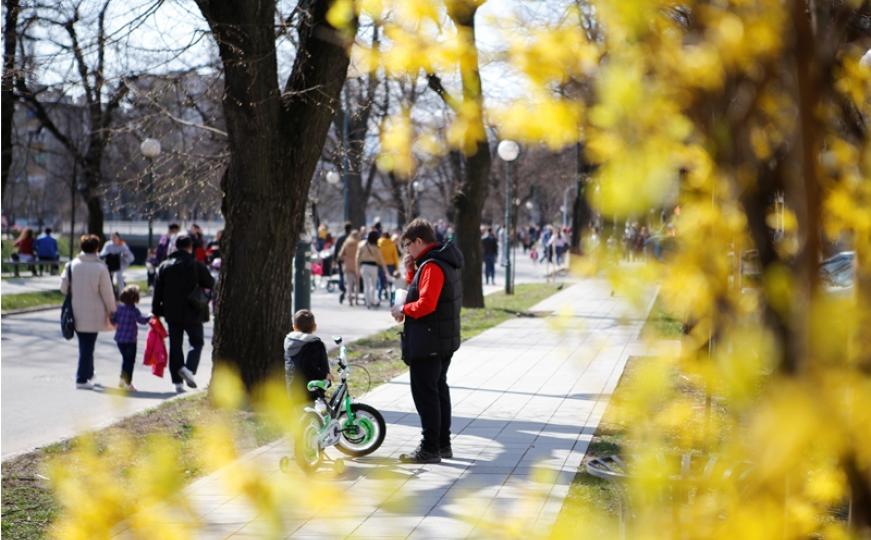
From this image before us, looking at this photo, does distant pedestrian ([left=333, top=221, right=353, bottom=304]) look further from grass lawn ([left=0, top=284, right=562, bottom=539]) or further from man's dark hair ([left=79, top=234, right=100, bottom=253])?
man's dark hair ([left=79, top=234, right=100, bottom=253])

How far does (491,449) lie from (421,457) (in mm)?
863

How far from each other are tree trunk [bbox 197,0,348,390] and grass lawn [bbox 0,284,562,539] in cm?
79

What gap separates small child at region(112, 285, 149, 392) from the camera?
44.7ft

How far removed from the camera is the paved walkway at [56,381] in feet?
36.5

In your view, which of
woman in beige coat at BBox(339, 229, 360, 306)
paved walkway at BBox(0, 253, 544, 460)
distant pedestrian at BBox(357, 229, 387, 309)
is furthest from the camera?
woman in beige coat at BBox(339, 229, 360, 306)

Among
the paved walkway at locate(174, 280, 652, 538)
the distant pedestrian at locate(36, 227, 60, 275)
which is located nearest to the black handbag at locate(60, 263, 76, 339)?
the paved walkway at locate(174, 280, 652, 538)

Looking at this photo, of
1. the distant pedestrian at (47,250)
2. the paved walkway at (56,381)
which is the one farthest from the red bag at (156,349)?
the distant pedestrian at (47,250)

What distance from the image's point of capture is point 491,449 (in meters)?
9.62

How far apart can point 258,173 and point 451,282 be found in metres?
3.47

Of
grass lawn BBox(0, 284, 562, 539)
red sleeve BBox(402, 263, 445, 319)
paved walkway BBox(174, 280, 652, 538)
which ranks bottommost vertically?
grass lawn BBox(0, 284, 562, 539)

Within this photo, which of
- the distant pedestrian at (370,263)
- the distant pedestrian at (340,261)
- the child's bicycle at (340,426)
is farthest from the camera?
the distant pedestrian at (340,261)

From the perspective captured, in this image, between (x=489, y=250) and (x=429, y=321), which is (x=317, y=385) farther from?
(x=489, y=250)

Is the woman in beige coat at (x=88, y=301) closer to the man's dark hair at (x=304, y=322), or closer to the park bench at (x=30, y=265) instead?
the man's dark hair at (x=304, y=322)

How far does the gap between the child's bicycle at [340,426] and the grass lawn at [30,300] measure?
57.7ft
